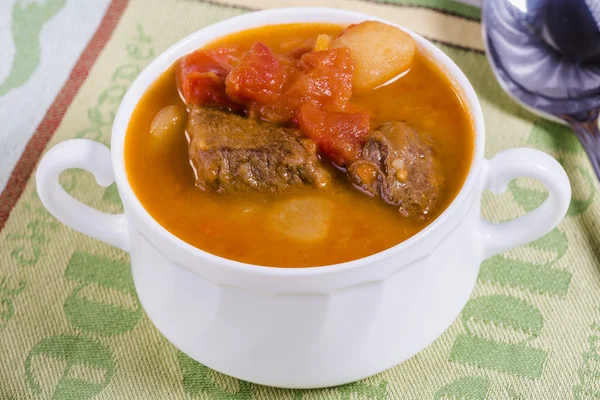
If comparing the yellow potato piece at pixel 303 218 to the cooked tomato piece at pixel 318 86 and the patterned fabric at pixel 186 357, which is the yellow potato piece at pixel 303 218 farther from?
the patterned fabric at pixel 186 357

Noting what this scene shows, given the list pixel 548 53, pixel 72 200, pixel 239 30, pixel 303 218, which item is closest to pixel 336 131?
pixel 303 218

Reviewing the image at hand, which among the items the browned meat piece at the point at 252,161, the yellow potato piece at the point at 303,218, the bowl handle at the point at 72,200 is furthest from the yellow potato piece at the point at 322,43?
the bowl handle at the point at 72,200

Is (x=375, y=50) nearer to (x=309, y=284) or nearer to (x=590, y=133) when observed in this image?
(x=309, y=284)

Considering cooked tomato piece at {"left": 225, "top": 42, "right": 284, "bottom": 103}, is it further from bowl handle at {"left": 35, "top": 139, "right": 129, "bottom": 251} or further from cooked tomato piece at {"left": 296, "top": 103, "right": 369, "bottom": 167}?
bowl handle at {"left": 35, "top": 139, "right": 129, "bottom": 251}

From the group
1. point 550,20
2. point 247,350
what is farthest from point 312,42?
point 550,20

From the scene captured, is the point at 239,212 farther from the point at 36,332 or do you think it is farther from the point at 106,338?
the point at 36,332

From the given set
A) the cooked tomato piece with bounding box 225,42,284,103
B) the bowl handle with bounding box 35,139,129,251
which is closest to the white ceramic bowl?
the bowl handle with bounding box 35,139,129,251
